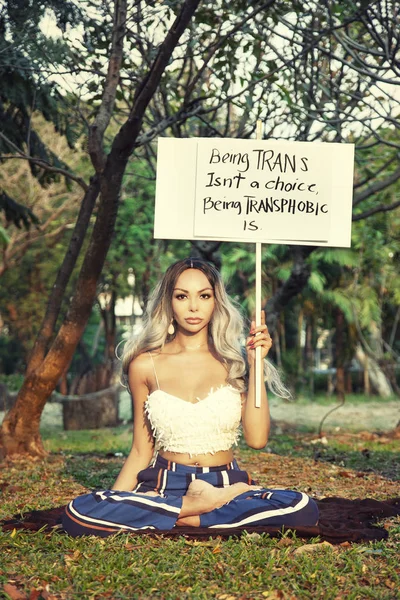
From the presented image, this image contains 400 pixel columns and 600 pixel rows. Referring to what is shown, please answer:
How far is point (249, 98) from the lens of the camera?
824 cm

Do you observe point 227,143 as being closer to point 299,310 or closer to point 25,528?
point 25,528

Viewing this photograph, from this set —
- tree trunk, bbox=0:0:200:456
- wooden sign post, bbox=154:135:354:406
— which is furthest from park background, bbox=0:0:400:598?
wooden sign post, bbox=154:135:354:406

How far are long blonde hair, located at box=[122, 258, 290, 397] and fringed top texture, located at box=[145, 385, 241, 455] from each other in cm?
19

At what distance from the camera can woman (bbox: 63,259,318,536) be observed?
15.6 feet

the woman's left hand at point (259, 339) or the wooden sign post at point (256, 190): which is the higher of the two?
the wooden sign post at point (256, 190)

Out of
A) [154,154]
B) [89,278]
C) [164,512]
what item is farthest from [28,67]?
[164,512]

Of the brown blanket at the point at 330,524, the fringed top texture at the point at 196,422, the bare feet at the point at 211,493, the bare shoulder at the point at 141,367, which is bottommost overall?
the brown blanket at the point at 330,524

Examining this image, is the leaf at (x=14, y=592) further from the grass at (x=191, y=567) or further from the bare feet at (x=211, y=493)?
the bare feet at (x=211, y=493)

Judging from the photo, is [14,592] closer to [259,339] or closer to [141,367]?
[141,367]

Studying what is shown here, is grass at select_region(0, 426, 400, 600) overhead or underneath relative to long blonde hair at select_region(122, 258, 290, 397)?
underneath

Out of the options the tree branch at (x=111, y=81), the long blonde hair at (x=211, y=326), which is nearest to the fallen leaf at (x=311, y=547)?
the long blonde hair at (x=211, y=326)

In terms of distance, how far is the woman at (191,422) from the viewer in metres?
4.76

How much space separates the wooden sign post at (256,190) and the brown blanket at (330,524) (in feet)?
5.27

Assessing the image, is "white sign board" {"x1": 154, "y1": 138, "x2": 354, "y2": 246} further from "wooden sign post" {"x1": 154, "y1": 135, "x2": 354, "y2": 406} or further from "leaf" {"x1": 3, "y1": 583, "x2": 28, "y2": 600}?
"leaf" {"x1": 3, "y1": 583, "x2": 28, "y2": 600}
